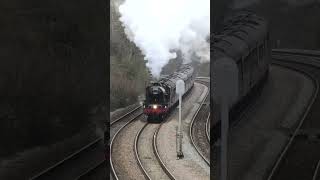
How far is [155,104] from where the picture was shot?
543 centimetres

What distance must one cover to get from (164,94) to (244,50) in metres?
2.52

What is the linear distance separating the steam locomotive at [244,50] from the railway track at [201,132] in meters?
1.30

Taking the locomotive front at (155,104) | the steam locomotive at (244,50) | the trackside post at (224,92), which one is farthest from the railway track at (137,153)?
the steam locomotive at (244,50)

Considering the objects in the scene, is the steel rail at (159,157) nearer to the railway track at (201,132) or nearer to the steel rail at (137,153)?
the steel rail at (137,153)

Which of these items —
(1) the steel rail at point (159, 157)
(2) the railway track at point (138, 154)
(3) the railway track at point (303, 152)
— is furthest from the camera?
(2) the railway track at point (138, 154)

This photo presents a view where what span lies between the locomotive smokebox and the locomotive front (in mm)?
1397

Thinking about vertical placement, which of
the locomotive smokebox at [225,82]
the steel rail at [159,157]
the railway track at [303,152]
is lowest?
the steel rail at [159,157]

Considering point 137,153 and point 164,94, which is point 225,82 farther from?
point 164,94

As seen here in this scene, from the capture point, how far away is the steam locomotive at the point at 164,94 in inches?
223

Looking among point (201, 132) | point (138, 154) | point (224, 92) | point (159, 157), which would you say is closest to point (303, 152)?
point (224, 92)

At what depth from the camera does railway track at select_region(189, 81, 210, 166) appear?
212 inches
